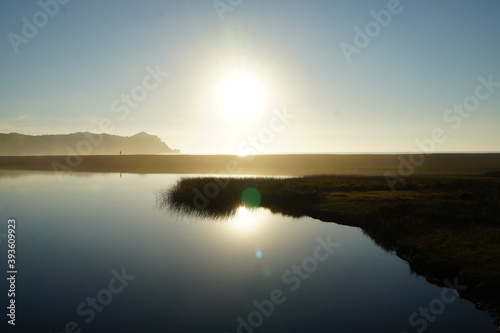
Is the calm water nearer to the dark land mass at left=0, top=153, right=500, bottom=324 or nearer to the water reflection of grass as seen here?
the dark land mass at left=0, top=153, right=500, bottom=324

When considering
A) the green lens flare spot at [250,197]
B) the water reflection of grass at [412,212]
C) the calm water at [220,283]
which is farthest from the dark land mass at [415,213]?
the calm water at [220,283]

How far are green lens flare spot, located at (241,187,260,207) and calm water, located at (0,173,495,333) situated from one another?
40.0 feet

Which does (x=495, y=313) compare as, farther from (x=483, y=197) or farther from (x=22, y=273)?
(x=483, y=197)

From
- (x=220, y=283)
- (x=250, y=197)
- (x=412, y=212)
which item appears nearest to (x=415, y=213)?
(x=412, y=212)

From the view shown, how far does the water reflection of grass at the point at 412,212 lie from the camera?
19389mm

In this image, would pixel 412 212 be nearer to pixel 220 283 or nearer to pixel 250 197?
pixel 250 197

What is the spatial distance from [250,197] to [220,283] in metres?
29.2

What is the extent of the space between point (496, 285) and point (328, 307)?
7.99 metres

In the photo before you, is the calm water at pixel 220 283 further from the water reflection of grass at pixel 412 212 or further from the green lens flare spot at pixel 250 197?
the green lens flare spot at pixel 250 197

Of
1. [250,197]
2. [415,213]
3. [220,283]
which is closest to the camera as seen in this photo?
[220,283]

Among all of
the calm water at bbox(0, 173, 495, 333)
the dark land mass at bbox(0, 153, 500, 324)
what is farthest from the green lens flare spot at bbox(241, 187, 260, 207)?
the calm water at bbox(0, 173, 495, 333)

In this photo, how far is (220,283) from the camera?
1822 cm

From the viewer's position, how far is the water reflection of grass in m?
19.4

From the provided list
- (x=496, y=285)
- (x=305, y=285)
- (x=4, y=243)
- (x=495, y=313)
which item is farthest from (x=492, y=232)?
(x=4, y=243)
